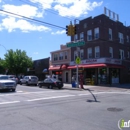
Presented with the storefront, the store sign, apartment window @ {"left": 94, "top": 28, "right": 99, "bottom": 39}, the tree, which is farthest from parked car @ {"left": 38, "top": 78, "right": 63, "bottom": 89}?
the tree

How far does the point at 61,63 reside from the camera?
123ft

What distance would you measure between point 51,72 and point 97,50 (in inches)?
520

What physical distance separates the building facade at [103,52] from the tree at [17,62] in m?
15.6

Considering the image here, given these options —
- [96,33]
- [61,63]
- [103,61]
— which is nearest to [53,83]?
[103,61]

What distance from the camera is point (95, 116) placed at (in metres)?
7.81

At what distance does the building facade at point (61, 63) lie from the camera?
3550cm

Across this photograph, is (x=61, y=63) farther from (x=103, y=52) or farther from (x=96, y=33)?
(x=103, y=52)

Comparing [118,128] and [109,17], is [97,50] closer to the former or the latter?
[109,17]

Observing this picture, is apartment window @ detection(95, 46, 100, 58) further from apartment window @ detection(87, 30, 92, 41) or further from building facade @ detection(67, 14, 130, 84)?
apartment window @ detection(87, 30, 92, 41)

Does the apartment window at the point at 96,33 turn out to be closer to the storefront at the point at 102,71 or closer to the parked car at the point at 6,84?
the storefront at the point at 102,71

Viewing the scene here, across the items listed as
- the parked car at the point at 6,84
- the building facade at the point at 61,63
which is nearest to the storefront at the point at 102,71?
the building facade at the point at 61,63

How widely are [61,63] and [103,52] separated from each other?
426 inches

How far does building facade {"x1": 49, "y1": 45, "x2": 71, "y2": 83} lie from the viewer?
3550cm

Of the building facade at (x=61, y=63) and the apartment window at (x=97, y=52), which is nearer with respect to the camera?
the apartment window at (x=97, y=52)
